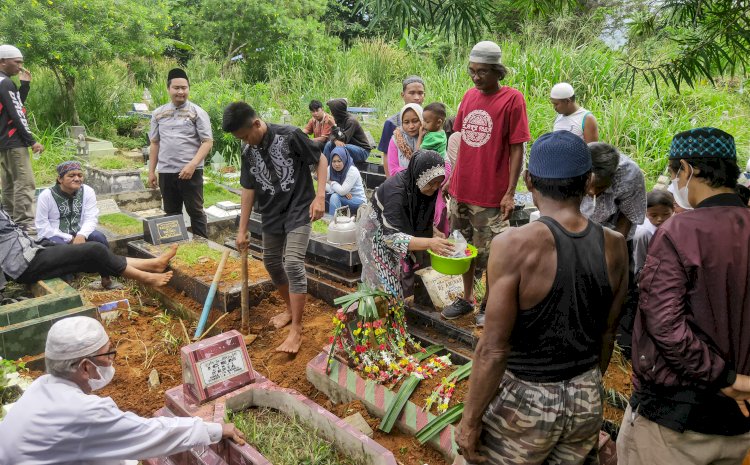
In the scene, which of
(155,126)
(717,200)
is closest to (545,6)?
(717,200)

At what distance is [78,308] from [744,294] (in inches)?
172

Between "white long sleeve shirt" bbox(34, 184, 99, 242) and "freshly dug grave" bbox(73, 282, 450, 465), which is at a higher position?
"white long sleeve shirt" bbox(34, 184, 99, 242)

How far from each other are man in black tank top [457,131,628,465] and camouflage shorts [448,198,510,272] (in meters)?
2.20

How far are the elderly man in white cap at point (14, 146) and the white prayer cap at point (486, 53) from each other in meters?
5.49

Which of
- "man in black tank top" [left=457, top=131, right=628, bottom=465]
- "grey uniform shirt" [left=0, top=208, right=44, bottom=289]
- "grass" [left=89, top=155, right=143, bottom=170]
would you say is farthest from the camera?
"grass" [left=89, top=155, right=143, bottom=170]

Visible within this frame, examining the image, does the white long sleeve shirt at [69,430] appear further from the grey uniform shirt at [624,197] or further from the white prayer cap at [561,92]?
the white prayer cap at [561,92]

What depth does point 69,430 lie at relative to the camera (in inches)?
89.4

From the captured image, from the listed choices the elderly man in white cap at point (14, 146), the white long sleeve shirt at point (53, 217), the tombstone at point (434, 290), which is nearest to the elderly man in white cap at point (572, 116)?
the tombstone at point (434, 290)

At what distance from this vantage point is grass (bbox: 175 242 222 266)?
5.63 meters

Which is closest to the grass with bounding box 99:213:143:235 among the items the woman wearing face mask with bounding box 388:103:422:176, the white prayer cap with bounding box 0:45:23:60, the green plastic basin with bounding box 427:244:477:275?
the white prayer cap with bounding box 0:45:23:60

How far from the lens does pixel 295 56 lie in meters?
17.1

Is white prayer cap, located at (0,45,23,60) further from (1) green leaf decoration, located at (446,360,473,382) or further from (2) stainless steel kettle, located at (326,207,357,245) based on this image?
(1) green leaf decoration, located at (446,360,473,382)

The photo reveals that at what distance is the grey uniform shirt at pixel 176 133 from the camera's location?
6.32 meters

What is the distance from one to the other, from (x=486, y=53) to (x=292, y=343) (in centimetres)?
263
